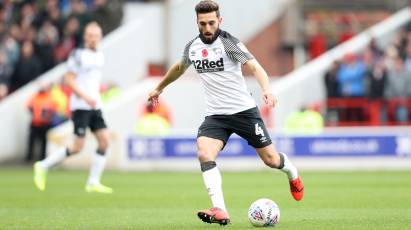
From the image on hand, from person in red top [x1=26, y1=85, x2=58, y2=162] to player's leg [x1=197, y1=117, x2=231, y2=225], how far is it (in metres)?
15.1

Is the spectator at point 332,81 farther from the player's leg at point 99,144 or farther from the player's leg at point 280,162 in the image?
the player's leg at point 280,162

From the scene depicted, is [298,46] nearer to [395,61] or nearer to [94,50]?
[395,61]

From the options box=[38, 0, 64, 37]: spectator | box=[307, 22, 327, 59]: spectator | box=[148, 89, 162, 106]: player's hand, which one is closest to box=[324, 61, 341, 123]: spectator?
box=[307, 22, 327, 59]: spectator

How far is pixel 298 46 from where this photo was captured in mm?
28812

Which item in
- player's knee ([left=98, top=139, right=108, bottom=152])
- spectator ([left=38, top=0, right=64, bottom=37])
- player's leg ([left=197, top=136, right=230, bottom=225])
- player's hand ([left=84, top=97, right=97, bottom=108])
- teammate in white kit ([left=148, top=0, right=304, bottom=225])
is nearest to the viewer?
player's leg ([left=197, top=136, right=230, bottom=225])

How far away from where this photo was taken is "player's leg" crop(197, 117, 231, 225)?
34.4 ft

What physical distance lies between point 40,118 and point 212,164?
51.5 ft

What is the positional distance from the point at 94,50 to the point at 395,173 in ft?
25.3

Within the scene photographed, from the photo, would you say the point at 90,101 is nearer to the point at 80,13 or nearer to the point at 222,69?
the point at 222,69

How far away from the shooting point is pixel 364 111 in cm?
2533

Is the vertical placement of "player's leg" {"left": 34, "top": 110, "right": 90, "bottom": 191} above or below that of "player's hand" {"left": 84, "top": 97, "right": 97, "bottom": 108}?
below

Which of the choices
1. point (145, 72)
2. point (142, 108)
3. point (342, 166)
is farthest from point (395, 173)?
point (145, 72)

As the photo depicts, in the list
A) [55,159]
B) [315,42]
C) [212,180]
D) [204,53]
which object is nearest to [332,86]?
[315,42]

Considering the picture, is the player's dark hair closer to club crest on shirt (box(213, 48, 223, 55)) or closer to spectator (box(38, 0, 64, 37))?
club crest on shirt (box(213, 48, 223, 55))
